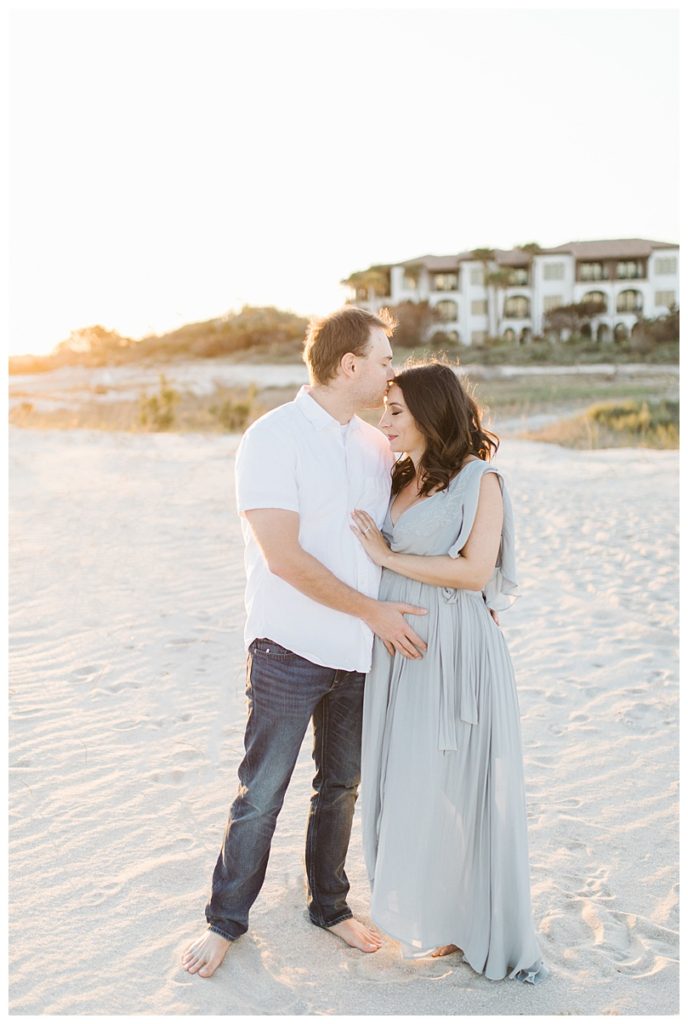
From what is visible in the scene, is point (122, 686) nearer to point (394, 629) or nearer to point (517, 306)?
point (394, 629)

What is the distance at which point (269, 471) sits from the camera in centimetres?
295

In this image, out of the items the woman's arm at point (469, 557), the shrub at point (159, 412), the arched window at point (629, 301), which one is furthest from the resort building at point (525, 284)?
the woman's arm at point (469, 557)

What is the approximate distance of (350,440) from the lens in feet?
10.2

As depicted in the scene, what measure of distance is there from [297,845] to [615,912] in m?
1.24

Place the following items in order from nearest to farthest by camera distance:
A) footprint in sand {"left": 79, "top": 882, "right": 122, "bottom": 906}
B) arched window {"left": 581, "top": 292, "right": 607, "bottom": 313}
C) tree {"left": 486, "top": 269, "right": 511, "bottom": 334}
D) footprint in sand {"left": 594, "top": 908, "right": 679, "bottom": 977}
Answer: footprint in sand {"left": 594, "top": 908, "right": 679, "bottom": 977}, footprint in sand {"left": 79, "top": 882, "right": 122, "bottom": 906}, arched window {"left": 581, "top": 292, "right": 607, "bottom": 313}, tree {"left": 486, "top": 269, "right": 511, "bottom": 334}

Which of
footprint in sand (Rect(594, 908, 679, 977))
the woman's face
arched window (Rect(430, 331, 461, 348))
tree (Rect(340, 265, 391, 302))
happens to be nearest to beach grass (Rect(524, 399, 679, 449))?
footprint in sand (Rect(594, 908, 679, 977))

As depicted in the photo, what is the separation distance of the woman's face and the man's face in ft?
0.15

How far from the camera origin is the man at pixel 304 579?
2969mm

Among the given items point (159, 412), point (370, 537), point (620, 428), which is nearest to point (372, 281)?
point (159, 412)

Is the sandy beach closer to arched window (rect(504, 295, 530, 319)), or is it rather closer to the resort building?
the resort building

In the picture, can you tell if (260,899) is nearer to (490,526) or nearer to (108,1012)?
(108,1012)

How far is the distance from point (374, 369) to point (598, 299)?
54.2 metres

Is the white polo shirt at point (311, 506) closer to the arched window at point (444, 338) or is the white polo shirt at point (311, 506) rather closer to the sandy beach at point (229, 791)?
the sandy beach at point (229, 791)

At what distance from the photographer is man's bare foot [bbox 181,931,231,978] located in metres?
3.13
